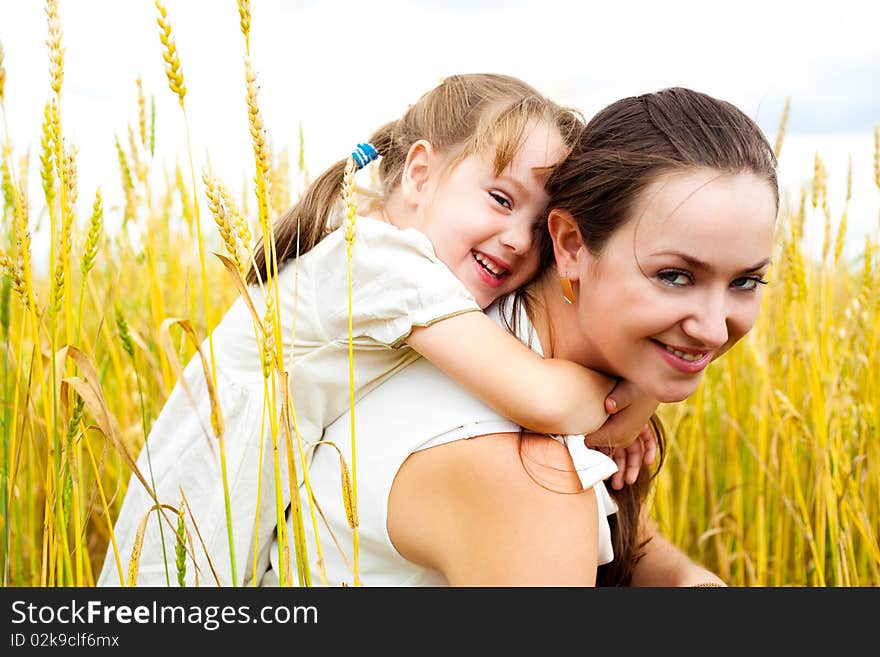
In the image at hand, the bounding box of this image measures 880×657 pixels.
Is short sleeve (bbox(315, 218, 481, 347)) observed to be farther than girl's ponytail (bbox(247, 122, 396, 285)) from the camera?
No

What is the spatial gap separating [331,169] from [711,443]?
4.30ft

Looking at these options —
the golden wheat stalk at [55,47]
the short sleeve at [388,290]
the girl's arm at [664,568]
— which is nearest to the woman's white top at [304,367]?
the short sleeve at [388,290]

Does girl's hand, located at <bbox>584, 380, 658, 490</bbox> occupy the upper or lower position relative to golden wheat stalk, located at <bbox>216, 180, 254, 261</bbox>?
lower

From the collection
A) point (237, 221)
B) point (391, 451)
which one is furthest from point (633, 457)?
point (237, 221)

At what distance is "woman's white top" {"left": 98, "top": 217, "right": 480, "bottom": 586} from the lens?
1275 millimetres

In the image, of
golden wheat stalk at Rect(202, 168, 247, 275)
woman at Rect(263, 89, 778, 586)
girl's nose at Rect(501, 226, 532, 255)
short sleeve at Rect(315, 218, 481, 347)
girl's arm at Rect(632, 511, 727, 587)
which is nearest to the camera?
golden wheat stalk at Rect(202, 168, 247, 275)

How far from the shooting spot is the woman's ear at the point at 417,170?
1.64m

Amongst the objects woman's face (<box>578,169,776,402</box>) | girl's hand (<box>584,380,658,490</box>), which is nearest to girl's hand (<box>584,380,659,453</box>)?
girl's hand (<box>584,380,658,490</box>)

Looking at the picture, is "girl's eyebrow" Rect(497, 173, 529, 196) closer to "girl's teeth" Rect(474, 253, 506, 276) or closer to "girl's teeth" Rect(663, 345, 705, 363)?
"girl's teeth" Rect(474, 253, 506, 276)

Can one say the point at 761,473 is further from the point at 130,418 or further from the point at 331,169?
the point at 130,418

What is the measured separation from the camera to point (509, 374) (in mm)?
1188

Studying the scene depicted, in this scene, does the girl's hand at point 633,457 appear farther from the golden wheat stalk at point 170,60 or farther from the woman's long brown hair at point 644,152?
the golden wheat stalk at point 170,60
